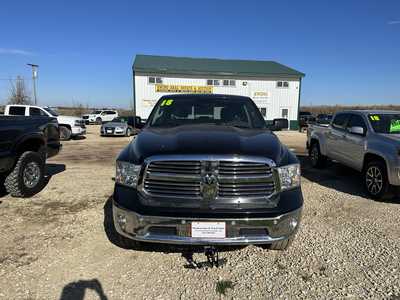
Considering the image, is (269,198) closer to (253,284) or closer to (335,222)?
(253,284)

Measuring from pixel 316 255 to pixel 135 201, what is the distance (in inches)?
85.0

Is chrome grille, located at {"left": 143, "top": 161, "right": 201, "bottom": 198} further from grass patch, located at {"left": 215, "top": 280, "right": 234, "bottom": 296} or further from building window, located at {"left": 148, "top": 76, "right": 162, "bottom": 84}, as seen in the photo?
building window, located at {"left": 148, "top": 76, "right": 162, "bottom": 84}

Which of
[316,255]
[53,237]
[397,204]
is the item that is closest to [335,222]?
[316,255]

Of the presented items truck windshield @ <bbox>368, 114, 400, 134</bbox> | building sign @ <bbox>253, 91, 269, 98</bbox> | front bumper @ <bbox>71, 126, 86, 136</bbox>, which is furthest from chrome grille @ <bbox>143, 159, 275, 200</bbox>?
building sign @ <bbox>253, 91, 269, 98</bbox>

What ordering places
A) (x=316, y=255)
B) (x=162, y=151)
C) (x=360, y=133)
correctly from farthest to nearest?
(x=360, y=133), (x=316, y=255), (x=162, y=151)

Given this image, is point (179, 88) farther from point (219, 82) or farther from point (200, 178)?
point (200, 178)

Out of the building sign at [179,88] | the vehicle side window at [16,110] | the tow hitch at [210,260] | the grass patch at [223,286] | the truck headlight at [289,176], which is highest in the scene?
the building sign at [179,88]

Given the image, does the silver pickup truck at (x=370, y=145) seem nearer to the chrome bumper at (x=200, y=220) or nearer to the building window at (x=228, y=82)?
the chrome bumper at (x=200, y=220)

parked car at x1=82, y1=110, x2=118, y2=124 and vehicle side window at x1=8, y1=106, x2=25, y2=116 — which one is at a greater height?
vehicle side window at x1=8, y1=106, x2=25, y2=116

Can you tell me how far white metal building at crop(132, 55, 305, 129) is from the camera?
1196 inches

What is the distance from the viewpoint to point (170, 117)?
4.71m

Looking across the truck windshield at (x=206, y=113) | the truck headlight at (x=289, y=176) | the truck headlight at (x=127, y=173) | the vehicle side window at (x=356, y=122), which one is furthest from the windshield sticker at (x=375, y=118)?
the truck headlight at (x=127, y=173)

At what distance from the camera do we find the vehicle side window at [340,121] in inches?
303

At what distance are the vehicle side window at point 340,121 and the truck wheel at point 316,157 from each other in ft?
3.59
